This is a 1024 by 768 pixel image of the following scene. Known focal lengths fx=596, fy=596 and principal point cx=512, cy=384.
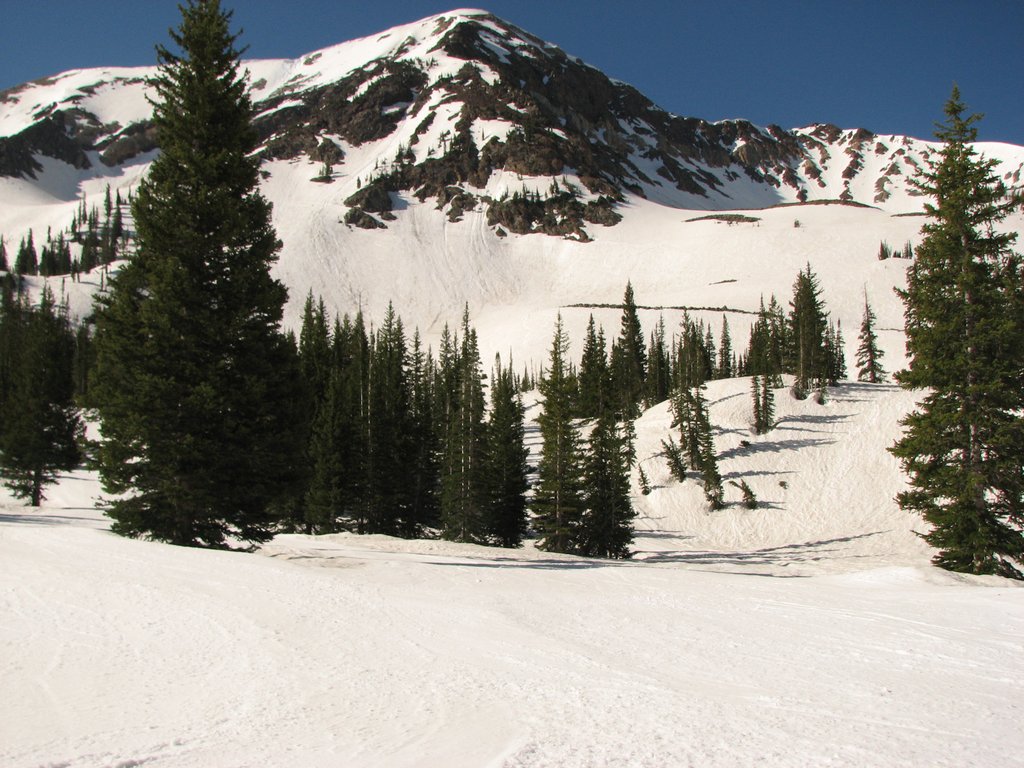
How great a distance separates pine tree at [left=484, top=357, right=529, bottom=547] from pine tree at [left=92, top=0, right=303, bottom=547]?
21.4m

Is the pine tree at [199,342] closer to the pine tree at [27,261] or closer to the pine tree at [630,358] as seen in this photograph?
the pine tree at [630,358]

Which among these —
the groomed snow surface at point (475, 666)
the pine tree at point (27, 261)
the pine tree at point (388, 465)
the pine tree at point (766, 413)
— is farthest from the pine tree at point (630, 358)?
the pine tree at point (27, 261)

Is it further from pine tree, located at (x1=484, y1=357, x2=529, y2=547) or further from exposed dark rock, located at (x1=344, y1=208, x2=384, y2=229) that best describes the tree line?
pine tree, located at (x1=484, y1=357, x2=529, y2=547)

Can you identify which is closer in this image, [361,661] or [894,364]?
[361,661]

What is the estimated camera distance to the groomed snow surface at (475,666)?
3854 millimetres

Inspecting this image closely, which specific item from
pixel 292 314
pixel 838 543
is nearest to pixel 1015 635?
pixel 838 543

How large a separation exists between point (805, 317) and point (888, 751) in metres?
56.9

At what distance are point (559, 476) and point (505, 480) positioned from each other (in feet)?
22.0

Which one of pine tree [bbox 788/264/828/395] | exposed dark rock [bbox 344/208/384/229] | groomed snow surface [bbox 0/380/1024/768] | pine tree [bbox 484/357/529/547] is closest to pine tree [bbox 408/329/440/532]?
pine tree [bbox 484/357/529/547]

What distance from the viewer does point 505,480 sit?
3656cm

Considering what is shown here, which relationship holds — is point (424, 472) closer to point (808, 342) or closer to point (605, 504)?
point (605, 504)

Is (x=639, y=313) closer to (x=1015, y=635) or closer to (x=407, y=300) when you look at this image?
(x=407, y=300)

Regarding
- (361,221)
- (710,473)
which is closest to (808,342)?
(710,473)

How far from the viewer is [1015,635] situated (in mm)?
7398
